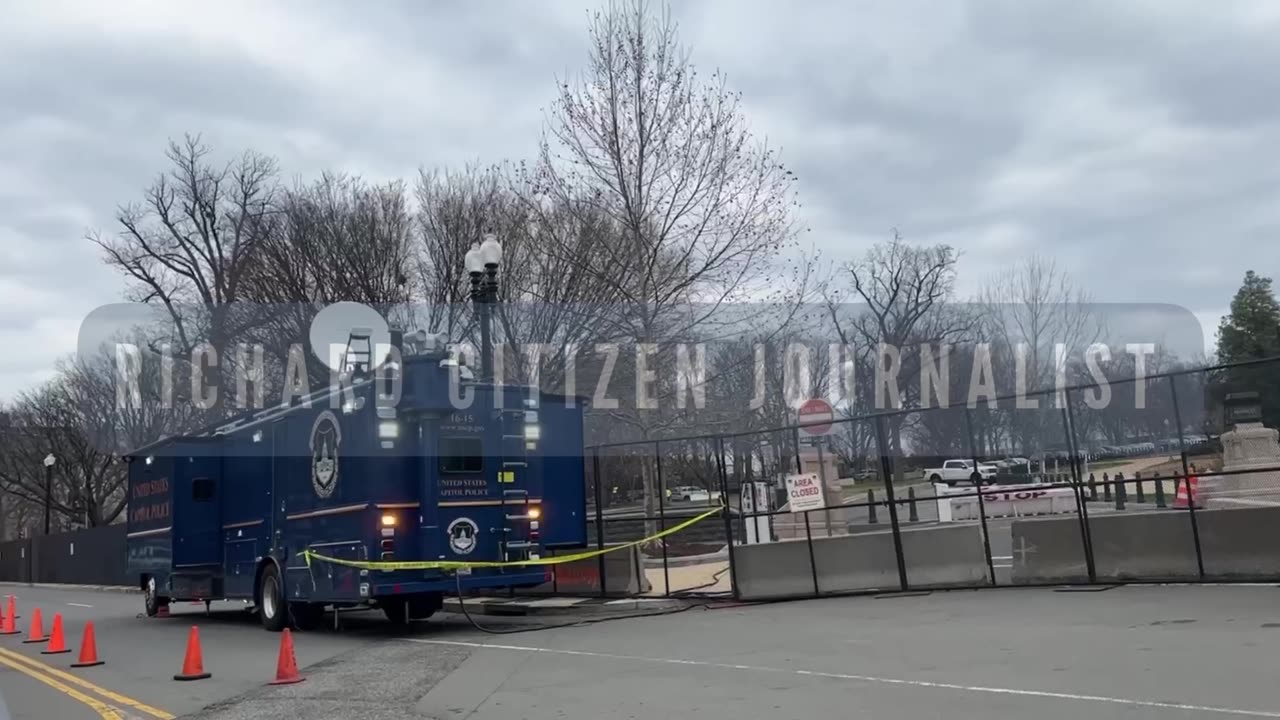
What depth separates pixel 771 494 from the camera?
20.2 m

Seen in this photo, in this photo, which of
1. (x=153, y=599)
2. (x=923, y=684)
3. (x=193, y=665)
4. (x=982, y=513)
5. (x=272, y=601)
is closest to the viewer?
(x=923, y=684)

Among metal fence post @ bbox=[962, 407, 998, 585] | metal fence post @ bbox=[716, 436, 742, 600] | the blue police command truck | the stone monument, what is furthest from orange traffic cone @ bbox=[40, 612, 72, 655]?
the stone monument

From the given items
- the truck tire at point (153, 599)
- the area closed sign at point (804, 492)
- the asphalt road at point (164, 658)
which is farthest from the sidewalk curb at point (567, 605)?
the truck tire at point (153, 599)

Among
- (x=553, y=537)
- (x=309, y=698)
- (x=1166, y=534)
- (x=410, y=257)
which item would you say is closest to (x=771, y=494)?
(x=553, y=537)

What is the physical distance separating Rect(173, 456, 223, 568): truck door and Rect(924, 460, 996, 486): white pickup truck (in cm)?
1382

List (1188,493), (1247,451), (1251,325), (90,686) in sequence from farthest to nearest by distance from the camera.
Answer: (1251,325)
(1247,451)
(1188,493)
(90,686)

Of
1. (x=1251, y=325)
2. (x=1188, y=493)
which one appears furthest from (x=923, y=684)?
(x=1251, y=325)

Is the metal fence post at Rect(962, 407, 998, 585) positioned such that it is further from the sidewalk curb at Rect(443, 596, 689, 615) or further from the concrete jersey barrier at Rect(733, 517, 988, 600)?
the sidewalk curb at Rect(443, 596, 689, 615)

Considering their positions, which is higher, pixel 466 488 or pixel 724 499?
pixel 466 488

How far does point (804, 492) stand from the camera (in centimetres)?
1661

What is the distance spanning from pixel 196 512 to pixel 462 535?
7.46 m

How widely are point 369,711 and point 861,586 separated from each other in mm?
9276

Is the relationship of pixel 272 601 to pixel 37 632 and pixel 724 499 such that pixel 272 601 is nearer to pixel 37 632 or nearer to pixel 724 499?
pixel 37 632

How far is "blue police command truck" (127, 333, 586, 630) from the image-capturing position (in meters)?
14.7
